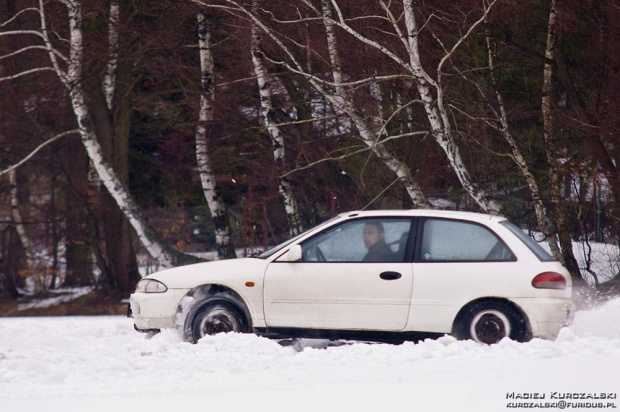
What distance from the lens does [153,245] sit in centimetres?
2039

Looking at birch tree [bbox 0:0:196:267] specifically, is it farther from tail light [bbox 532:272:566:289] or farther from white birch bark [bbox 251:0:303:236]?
tail light [bbox 532:272:566:289]

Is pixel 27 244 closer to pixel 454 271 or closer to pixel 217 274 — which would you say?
pixel 217 274

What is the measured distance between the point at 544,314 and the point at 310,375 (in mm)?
2593

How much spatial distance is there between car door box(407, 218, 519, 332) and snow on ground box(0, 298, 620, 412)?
366mm

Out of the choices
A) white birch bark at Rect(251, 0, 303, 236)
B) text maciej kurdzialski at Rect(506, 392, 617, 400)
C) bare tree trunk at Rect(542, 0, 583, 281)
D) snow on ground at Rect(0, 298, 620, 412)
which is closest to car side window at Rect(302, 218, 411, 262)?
snow on ground at Rect(0, 298, 620, 412)

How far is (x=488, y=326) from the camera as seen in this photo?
9.72 metres

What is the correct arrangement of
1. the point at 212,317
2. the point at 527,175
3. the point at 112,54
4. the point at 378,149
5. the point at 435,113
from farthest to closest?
the point at 112,54
the point at 378,149
the point at 527,175
the point at 435,113
the point at 212,317

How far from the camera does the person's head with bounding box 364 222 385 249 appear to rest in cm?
1016

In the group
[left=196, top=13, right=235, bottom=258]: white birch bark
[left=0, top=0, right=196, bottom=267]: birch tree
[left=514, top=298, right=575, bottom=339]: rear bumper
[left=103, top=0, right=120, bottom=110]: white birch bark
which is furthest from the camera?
[left=103, top=0, right=120, bottom=110]: white birch bark

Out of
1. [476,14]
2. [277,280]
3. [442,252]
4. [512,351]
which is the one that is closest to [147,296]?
[277,280]

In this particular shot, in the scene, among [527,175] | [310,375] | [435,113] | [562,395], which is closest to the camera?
[562,395]

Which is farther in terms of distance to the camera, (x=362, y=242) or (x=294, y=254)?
(x=362, y=242)

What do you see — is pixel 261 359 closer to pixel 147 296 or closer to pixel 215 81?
pixel 147 296

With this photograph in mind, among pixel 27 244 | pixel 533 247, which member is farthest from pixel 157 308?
pixel 27 244
